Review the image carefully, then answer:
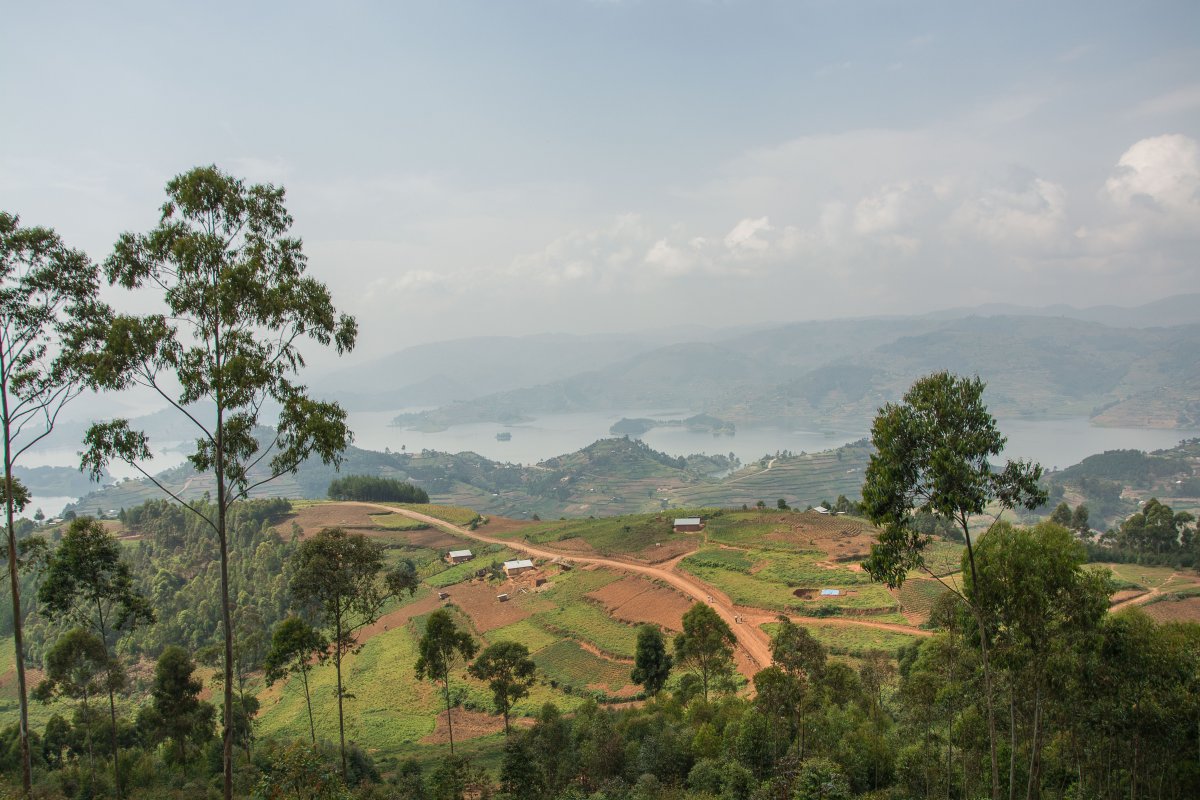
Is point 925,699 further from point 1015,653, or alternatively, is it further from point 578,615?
point 578,615

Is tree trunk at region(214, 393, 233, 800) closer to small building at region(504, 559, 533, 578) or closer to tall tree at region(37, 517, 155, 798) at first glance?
tall tree at region(37, 517, 155, 798)

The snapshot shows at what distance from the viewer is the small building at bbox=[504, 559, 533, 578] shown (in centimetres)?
5235

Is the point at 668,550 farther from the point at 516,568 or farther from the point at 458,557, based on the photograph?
the point at 458,557

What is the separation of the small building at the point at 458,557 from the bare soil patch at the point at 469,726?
26.1m

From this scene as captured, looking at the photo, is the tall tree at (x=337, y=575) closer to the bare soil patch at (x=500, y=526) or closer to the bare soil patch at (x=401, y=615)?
the bare soil patch at (x=401, y=615)

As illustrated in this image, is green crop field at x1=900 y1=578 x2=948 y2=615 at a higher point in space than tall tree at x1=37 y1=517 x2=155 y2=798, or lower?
lower

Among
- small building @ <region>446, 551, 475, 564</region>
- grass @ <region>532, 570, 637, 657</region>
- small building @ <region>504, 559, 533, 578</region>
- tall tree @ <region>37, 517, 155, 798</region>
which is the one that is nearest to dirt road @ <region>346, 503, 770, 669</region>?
grass @ <region>532, 570, 637, 657</region>

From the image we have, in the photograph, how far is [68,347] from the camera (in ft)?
39.3

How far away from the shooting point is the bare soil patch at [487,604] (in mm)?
43438

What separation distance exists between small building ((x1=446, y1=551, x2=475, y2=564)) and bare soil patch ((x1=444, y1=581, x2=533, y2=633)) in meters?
6.25

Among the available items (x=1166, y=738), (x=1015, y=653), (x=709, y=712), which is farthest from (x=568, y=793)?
(x=1166, y=738)

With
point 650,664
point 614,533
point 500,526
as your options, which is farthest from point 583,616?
point 500,526

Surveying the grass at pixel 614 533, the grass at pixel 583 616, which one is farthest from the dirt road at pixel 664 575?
the grass at pixel 583 616

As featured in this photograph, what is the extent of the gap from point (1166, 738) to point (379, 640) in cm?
4349
